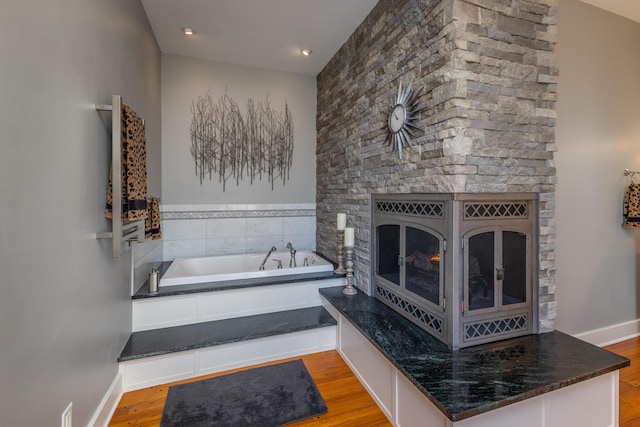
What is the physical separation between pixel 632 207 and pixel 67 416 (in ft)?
13.2

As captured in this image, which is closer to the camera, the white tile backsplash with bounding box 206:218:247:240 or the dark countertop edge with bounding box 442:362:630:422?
the dark countertop edge with bounding box 442:362:630:422

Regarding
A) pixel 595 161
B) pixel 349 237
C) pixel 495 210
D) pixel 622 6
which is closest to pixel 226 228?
pixel 349 237

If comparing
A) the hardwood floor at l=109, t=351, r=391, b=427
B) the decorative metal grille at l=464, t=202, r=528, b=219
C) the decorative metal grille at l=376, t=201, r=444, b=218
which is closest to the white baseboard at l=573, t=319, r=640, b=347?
the decorative metal grille at l=464, t=202, r=528, b=219

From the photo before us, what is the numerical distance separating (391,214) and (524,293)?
99cm

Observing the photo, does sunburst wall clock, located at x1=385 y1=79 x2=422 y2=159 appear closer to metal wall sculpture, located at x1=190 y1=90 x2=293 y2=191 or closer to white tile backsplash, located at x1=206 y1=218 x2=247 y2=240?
metal wall sculpture, located at x1=190 y1=90 x2=293 y2=191

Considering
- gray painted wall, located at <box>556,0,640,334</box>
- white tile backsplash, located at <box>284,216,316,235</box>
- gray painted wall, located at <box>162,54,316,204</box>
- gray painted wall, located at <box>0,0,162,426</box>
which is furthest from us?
white tile backsplash, located at <box>284,216,316,235</box>

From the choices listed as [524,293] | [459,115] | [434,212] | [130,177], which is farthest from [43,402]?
[524,293]

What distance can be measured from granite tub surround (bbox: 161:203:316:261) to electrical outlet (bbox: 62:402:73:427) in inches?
80.9

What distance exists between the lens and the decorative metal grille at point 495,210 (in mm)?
1634

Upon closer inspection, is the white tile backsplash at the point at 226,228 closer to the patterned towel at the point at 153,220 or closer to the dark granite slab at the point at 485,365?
the patterned towel at the point at 153,220

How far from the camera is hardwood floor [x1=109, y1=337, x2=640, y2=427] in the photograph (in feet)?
5.45

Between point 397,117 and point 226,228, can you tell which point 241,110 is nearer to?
point 226,228

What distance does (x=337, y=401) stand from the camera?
5.99ft

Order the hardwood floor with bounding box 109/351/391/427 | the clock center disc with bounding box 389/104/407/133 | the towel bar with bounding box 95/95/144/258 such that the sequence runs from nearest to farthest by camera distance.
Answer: the towel bar with bounding box 95/95/144/258, the hardwood floor with bounding box 109/351/391/427, the clock center disc with bounding box 389/104/407/133
